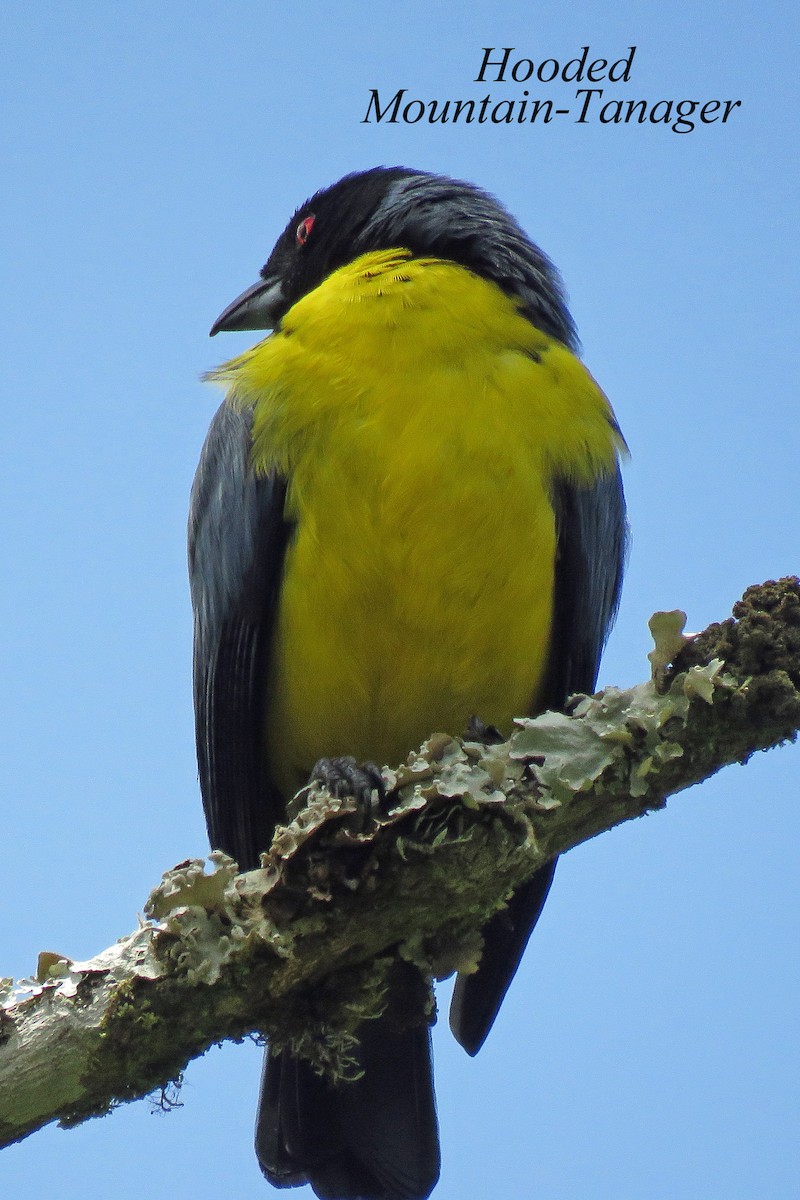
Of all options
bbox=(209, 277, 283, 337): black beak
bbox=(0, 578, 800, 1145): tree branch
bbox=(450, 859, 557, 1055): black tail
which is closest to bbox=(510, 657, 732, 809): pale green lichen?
bbox=(0, 578, 800, 1145): tree branch

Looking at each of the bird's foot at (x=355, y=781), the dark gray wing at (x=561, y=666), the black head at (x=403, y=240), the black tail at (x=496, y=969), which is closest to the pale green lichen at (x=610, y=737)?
the bird's foot at (x=355, y=781)

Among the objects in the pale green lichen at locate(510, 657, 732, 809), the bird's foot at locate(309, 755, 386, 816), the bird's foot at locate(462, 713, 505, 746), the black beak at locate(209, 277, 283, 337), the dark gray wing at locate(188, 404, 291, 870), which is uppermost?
the black beak at locate(209, 277, 283, 337)

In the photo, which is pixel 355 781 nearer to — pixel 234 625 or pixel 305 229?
pixel 234 625

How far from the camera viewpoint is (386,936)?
A: 3420mm

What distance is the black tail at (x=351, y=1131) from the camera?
4.36 m

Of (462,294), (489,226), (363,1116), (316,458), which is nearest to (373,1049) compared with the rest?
(363,1116)

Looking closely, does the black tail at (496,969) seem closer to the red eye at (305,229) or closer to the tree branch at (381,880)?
the tree branch at (381,880)

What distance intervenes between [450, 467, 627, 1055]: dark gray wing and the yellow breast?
6.5 inches

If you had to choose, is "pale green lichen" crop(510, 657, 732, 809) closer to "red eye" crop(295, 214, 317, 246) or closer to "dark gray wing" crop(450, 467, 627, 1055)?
"dark gray wing" crop(450, 467, 627, 1055)

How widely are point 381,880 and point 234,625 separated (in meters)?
1.29

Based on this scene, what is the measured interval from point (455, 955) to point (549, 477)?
5.07 feet

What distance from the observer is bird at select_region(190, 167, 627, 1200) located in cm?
413

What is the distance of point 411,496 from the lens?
13.4ft

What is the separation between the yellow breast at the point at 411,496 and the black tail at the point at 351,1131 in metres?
1.01
